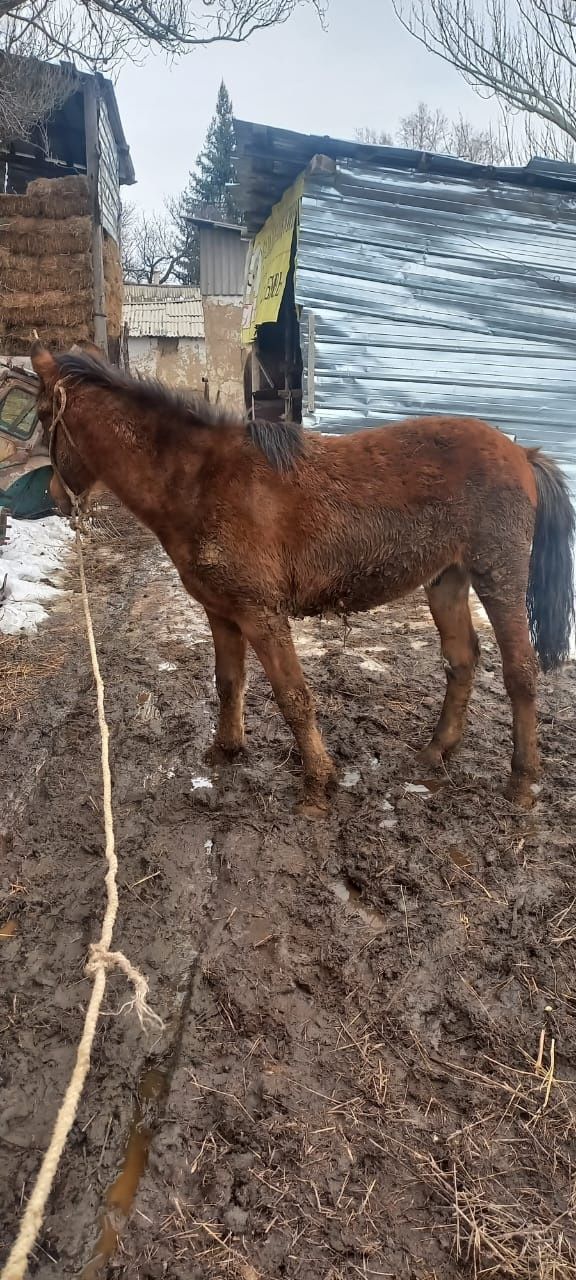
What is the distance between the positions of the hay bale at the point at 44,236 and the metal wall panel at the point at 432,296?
4.23 m

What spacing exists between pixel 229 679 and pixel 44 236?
972 cm

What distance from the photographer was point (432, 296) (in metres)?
8.47

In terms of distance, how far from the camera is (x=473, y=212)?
8258mm

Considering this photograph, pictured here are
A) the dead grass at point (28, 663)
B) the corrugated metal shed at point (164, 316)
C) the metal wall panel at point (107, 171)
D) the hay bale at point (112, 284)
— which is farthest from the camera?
the corrugated metal shed at point (164, 316)

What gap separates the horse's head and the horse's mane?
75mm

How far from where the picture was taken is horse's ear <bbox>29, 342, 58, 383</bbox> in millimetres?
3213

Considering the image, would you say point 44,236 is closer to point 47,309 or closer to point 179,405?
point 47,309

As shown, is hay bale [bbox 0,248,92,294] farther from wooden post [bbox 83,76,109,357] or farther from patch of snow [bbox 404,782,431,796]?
patch of snow [bbox 404,782,431,796]

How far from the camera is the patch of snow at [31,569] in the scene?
6.06 metres

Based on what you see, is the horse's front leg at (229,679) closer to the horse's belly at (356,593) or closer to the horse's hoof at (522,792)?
the horse's belly at (356,593)

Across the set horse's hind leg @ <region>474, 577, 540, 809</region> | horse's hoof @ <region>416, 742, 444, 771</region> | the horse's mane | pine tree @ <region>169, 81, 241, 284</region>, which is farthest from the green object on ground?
pine tree @ <region>169, 81, 241, 284</region>

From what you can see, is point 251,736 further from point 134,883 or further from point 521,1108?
point 521,1108

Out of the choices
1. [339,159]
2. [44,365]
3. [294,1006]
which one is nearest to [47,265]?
[339,159]

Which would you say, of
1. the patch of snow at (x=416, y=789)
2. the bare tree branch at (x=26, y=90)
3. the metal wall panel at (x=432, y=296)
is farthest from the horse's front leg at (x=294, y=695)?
the bare tree branch at (x=26, y=90)
